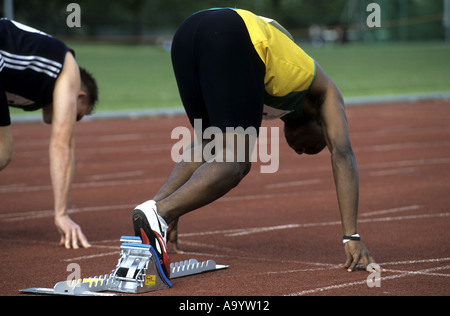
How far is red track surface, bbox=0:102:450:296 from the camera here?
500cm

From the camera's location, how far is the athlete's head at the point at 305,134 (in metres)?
5.44

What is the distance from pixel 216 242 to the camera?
646 centimetres

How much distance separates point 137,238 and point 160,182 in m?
5.61

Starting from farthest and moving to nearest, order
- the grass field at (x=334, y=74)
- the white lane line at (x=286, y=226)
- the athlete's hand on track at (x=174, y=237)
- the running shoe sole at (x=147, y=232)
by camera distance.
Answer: the grass field at (x=334, y=74)
the white lane line at (x=286, y=226)
the athlete's hand on track at (x=174, y=237)
the running shoe sole at (x=147, y=232)

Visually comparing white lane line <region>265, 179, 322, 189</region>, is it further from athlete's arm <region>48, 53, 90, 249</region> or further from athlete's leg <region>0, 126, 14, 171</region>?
athlete's leg <region>0, 126, 14, 171</region>

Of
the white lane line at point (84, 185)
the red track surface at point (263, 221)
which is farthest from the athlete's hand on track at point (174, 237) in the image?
the white lane line at point (84, 185)

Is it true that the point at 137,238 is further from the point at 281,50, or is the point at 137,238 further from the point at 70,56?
the point at 70,56

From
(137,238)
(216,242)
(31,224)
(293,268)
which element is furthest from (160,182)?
(137,238)

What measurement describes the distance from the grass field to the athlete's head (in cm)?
1566

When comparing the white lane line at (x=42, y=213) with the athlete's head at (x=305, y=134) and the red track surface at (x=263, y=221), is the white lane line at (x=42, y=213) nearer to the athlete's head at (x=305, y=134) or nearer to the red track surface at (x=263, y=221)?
the red track surface at (x=263, y=221)

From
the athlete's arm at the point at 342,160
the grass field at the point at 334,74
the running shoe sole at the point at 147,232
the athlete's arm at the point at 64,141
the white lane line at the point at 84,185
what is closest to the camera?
the running shoe sole at the point at 147,232

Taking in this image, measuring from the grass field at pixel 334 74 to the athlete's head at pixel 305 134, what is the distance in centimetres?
1566

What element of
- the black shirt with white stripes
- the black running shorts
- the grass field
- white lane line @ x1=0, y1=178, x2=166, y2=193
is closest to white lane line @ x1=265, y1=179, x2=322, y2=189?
white lane line @ x1=0, y1=178, x2=166, y2=193

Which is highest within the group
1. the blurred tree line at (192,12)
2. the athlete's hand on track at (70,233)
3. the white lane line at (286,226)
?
the athlete's hand on track at (70,233)
